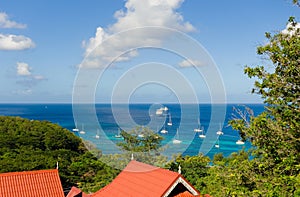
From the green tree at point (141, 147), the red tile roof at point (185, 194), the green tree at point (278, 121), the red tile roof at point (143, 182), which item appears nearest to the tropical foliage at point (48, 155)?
the green tree at point (141, 147)

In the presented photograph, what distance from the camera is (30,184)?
38.8 ft

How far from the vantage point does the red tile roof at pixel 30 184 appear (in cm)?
1140

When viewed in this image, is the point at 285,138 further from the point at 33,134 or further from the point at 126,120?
the point at 33,134

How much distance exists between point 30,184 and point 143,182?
476cm

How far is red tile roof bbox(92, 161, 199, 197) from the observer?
9.05 meters

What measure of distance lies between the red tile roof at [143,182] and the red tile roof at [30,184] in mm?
2251

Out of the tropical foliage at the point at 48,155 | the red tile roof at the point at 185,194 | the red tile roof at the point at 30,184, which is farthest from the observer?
the tropical foliage at the point at 48,155

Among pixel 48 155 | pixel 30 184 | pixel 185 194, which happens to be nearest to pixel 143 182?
pixel 185 194

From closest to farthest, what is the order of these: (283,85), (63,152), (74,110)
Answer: (283,85) → (74,110) → (63,152)

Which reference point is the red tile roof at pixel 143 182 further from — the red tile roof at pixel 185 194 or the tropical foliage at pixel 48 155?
the tropical foliage at pixel 48 155

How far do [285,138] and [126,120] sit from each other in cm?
371

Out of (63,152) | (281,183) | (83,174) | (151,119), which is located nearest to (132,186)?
(151,119)

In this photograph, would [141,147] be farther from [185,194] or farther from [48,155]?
[185,194]

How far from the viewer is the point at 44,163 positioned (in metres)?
22.5
